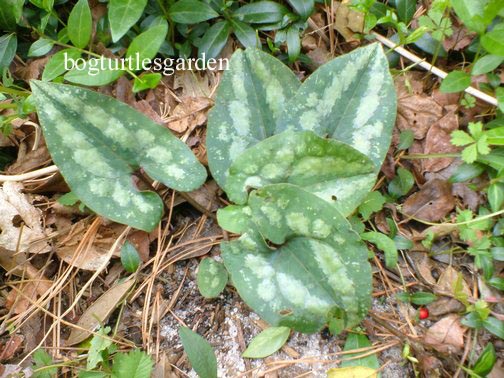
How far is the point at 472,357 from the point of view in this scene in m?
1.22

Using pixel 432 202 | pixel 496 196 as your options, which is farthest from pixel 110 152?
pixel 496 196

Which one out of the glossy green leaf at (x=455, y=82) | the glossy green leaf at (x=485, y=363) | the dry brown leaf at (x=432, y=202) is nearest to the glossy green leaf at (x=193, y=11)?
the glossy green leaf at (x=455, y=82)

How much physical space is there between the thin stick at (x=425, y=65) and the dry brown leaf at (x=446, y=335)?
0.68 metres

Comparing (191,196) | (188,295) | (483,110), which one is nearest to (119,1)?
(191,196)

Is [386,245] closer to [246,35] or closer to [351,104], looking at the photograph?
[351,104]

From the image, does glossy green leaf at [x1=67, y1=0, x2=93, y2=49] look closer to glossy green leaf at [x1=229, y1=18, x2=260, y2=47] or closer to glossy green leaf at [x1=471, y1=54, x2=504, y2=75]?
glossy green leaf at [x1=229, y1=18, x2=260, y2=47]

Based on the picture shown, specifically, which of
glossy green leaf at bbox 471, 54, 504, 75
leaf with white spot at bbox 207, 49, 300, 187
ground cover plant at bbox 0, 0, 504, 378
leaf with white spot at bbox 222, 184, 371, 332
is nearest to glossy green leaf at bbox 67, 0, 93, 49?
ground cover plant at bbox 0, 0, 504, 378

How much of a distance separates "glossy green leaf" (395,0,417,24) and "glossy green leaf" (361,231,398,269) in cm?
72

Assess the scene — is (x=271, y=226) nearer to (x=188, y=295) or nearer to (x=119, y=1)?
(x=188, y=295)

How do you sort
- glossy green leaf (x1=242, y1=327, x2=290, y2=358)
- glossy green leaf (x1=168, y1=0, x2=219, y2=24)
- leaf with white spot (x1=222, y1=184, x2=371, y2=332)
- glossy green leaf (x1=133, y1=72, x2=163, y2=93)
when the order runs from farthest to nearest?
glossy green leaf (x1=168, y1=0, x2=219, y2=24) → glossy green leaf (x1=133, y1=72, x2=163, y2=93) → glossy green leaf (x1=242, y1=327, x2=290, y2=358) → leaf with white spot (x1=222, y1=184, x2=371, y2=332)

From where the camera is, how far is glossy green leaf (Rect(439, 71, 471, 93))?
53.7 inches

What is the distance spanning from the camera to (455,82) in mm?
1370

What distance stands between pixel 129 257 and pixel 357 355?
0.69 m

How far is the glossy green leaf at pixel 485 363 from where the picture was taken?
45.5 inches
